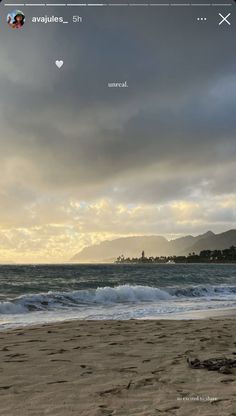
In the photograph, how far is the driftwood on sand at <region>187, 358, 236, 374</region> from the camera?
6084 mm

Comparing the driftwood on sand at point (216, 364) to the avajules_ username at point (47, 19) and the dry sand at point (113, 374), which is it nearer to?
the dry sand at point (113, 374)

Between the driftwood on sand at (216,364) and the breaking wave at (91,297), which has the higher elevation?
the driftwood on sand at (216,364)

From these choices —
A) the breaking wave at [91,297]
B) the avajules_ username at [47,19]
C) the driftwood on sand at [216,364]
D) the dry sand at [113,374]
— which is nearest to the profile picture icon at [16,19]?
the avajules_ username at [47,19]

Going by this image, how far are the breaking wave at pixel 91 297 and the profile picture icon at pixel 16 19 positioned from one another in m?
13.0

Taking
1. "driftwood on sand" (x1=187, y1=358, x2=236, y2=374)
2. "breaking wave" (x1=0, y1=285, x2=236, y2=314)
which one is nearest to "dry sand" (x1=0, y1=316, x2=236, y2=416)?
"driftwood on sand" (x1=187, y1=358, x2=236, y2=374)

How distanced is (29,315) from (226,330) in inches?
329

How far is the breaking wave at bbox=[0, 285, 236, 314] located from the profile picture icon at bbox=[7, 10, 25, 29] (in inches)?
511

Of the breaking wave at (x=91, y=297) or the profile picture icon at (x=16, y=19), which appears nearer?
the profile picture icon at (x=16, y=19)

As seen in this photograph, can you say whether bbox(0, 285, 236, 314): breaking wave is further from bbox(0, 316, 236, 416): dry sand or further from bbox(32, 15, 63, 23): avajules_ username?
bbox(32, 15, 63, 23): avajules_ username

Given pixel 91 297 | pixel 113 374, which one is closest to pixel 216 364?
pixel 113 374

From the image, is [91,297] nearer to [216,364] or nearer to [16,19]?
[216,364]

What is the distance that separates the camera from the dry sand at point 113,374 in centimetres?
447

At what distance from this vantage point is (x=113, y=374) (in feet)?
19.5

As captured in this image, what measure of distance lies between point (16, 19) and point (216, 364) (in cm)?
613
